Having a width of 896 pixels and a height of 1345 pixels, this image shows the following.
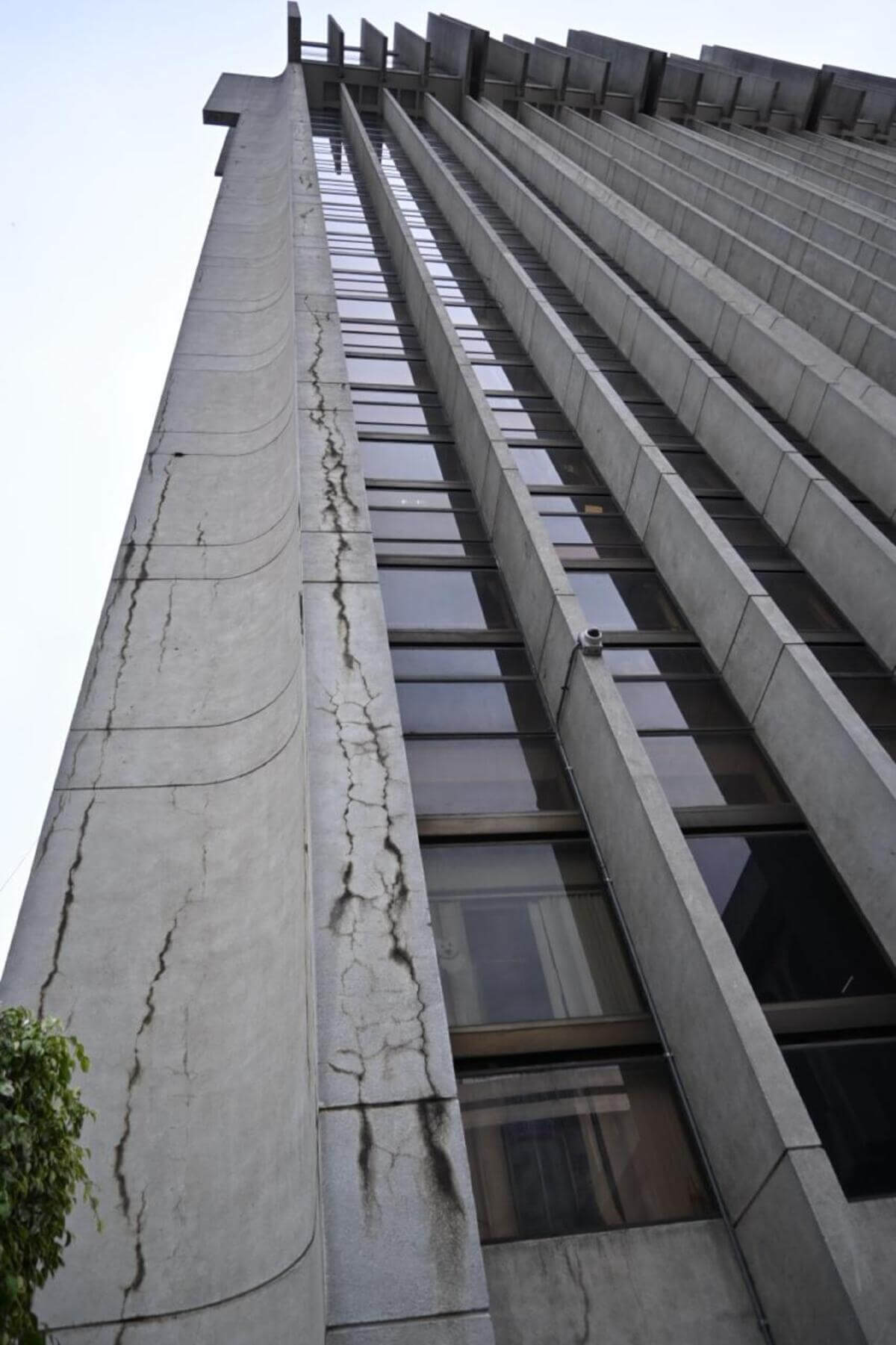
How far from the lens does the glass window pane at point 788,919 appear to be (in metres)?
6.73

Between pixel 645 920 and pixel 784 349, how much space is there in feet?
34.8

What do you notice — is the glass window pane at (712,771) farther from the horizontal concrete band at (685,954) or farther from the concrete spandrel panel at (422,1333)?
the concrete spandrel panel at (422,1333)

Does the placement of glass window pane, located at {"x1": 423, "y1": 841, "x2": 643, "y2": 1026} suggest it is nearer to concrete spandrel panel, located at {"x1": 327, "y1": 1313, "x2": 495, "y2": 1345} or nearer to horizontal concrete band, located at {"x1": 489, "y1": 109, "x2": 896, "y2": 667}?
concrete spandrel panel, located at {"x1": 327, "y1": 1313, "x2": 495, "y2": 1345}

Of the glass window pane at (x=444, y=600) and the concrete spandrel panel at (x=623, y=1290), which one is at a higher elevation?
the glass window pane at (x=444, y=600)

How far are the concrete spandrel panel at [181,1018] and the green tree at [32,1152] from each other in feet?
5.42

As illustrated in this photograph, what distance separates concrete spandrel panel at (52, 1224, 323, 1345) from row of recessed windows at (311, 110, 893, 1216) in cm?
134

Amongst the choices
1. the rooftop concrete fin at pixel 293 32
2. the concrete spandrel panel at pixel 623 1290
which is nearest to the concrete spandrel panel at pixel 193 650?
the concrete spandrel panel at pixel 623 1290

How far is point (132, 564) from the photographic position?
10.8 meters

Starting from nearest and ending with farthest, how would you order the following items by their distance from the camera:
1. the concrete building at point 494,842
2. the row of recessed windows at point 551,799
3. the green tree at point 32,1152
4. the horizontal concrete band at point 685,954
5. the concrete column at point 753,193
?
the green tree at point 32,1152 < the concrete building at point 494,842 < the horizontal concrete band at point 685,954 < the row of recessed windows at point 551,799 < the concrete column at point 753,193

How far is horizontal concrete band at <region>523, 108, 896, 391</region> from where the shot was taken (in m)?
13.1

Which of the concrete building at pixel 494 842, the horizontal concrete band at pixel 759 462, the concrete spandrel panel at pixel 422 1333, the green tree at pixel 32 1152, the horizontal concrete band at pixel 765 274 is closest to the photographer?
the green tree at pixel 32 1152

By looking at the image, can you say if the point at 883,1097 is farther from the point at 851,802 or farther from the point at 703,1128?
the point at 851,802

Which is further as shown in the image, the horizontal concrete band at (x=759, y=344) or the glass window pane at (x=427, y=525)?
the glass window pane at (x=427, y=525)

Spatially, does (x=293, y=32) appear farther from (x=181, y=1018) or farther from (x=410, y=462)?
(x=181, y=1018)
